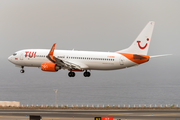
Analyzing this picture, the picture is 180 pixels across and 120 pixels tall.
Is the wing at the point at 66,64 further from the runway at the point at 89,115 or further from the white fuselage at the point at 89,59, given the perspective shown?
the runway at the point at 89,115

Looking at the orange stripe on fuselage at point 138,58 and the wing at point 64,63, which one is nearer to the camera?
the orange stripe on fuselage at point 138,58

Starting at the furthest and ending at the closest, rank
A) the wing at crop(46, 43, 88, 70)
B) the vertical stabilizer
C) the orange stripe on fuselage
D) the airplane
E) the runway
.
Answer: the runway, the vertical stabilizer, the wing at crop(46, 43, 88, 70), the airplane, the orange stripe on fuselage

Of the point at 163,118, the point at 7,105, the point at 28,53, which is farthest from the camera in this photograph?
the point at 7,105

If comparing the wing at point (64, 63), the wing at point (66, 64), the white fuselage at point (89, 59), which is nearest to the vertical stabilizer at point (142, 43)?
the white fuselage at point (89, 59)

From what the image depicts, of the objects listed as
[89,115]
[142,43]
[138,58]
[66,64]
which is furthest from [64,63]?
[89,115]

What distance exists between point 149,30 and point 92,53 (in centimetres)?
1691

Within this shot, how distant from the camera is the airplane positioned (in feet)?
297

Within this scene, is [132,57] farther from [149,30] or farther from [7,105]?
[7,105]

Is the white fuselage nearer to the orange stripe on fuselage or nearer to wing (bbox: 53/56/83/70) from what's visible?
the orange stripe on fuselage

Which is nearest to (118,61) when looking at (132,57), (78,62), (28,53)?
(132,57)

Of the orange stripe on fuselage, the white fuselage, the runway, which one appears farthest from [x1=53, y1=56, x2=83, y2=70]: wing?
the runway

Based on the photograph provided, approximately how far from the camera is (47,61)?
9556 cm

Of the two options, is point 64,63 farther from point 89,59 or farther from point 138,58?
point 138,58

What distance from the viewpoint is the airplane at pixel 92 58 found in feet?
297
